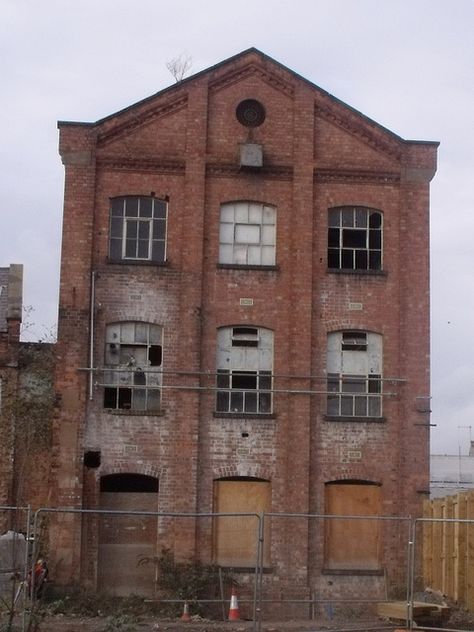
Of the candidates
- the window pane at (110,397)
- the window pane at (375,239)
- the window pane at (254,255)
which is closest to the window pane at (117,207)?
the window pane at (254,255)

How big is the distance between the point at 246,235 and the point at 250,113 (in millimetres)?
3160

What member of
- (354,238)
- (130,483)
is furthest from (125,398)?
(354,238)

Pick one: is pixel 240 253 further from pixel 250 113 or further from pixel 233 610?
pixel 233 610

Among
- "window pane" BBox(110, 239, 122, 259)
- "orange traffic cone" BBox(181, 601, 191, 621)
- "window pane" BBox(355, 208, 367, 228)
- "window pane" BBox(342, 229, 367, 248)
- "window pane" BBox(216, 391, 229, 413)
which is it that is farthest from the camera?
"window pane" BBox(355, 208, 367, 228)

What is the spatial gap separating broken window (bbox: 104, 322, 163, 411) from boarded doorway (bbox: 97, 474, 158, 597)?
1.81 metres

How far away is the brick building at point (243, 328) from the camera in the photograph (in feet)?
88.0

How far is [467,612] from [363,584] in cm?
437

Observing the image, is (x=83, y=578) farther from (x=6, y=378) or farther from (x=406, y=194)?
(x=406, y=194)

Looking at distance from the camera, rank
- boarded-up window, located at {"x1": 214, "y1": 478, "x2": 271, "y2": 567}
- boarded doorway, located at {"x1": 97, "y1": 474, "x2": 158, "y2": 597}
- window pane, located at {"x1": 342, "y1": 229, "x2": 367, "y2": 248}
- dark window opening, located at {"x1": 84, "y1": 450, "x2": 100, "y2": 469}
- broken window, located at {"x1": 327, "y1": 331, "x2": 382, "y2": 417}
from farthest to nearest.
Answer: window pane, located at {"x1": 342, "y1": 229, "x2": 367, "y2": 248}, broken window, located at {"x1": 327, "y1": 331, "x2": 382, "y2": 417}, dark window opening, located at {"x1": 84, "y1": 450, "x2": 100, "y2": 469}, boarded-up window, located at {"x1": 214, "y1": 478, "x2": 271, "y2": 567}, boarded doorway, located at {"x1": 97, "y1": 474, "x2": 158, "y2": 597}

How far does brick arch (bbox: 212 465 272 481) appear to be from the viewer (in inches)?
1064

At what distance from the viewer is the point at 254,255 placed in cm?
2805

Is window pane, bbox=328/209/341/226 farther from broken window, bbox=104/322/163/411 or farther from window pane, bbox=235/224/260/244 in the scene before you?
broken window, bbox=104/322/163/411

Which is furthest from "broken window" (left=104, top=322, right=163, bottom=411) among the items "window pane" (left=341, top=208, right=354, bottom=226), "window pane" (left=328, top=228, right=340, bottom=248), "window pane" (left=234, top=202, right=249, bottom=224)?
"window pane" (left=341, top=208, right=354, bottom=226)

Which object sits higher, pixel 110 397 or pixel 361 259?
pixel 361 259
